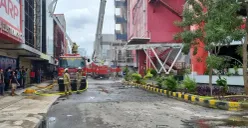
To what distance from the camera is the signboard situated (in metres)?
14.5

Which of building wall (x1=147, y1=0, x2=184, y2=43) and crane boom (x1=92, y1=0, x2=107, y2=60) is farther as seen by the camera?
building wall (x1=147, y1=0, x2=184, y2=43)

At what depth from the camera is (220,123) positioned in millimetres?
8727

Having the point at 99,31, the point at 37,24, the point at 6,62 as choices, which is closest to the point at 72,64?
the point at 6,62

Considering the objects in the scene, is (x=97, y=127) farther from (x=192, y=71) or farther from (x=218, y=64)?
(x=192, y=71)

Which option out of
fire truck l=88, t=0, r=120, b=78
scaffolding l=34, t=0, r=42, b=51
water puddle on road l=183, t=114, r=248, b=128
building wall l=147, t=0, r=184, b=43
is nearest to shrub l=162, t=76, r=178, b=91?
water puddle on road l=183, t=114, r=248, b=128

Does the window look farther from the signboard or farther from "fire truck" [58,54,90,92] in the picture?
the signboard

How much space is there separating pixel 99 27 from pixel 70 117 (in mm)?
37533

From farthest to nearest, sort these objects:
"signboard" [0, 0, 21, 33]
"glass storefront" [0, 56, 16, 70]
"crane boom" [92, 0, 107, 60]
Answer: "crane boom" [92, 0, 107, 60] → "glass storefront" [0, 56, 16, 70] → "signboard" [0, 0, 21, 33]

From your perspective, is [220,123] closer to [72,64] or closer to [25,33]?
[72,64]

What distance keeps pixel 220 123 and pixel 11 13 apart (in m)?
12.2

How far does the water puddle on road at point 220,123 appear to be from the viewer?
27.2 ft

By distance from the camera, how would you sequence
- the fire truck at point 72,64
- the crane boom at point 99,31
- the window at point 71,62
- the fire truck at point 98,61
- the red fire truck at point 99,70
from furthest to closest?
the red fire truck at point 99,70 → the fire truck at point 98,61 → the crane boom at point 99,31 → the window at point 71,62 → the fire truck at point 72,64

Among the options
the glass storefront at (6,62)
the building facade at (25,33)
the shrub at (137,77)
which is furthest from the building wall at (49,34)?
the shrub at (137,77)

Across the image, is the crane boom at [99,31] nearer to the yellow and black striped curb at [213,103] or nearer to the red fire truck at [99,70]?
the red fire truck at [99,70]
